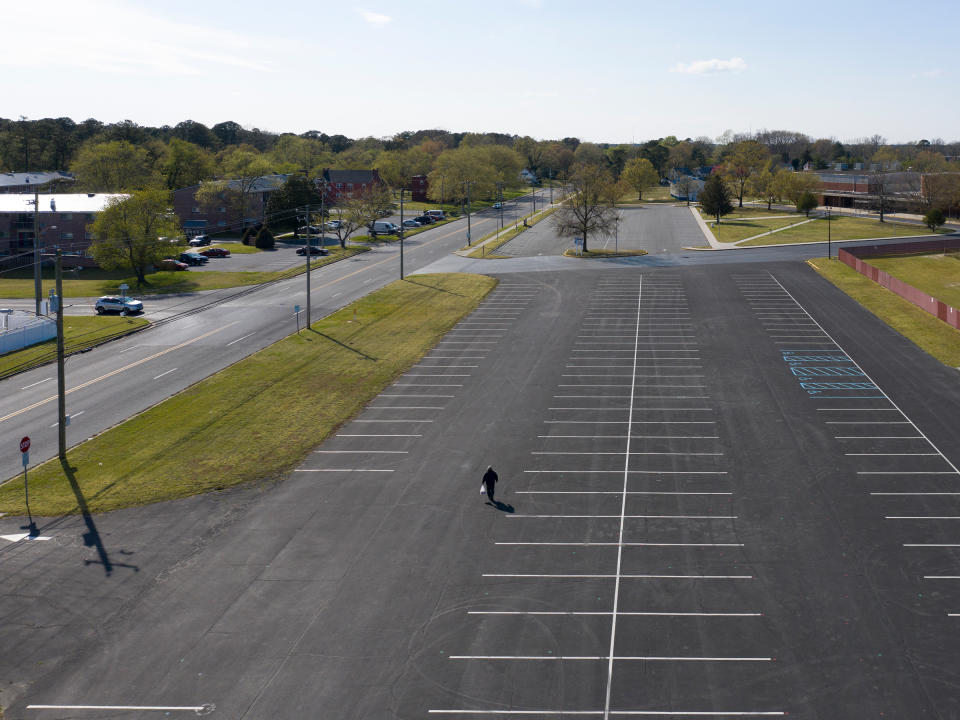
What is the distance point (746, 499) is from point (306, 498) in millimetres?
15221

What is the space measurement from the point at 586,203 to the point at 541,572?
6905 centimetres

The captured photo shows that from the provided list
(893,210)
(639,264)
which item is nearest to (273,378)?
(639,264)

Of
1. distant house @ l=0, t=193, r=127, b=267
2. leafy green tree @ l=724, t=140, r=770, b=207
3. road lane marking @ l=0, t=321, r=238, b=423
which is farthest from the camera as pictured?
leafy green tree @ l=724, t=140, r=770, b=207

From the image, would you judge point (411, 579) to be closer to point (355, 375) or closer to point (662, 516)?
point (662, 516)

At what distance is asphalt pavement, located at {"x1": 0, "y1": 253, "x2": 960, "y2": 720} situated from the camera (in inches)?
703

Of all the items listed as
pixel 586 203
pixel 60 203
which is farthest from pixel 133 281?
pixel 586 203

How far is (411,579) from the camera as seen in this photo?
890 inches

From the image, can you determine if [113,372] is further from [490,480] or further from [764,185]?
[764,185]

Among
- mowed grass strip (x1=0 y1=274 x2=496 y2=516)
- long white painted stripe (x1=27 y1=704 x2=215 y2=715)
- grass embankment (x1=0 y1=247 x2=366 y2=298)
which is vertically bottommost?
long white painted stripe (x1=27 y1=704 x2=215 y2=715)

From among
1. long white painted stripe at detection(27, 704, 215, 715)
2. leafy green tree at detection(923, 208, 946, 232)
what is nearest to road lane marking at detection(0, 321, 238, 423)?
long white painted stripe at detection(27, 704, 215, 715)

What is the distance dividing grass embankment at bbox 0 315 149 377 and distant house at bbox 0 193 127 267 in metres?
27.9

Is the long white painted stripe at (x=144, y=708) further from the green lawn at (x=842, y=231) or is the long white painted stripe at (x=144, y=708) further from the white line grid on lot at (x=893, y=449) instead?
the green lawn at (x=842, y=231)

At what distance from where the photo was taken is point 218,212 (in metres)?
111

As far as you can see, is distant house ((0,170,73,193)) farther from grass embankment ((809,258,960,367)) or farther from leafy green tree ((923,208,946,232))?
leafy green tree ((923,208,946,232))
